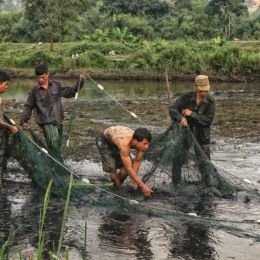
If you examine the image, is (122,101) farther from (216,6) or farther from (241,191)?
(216,6)

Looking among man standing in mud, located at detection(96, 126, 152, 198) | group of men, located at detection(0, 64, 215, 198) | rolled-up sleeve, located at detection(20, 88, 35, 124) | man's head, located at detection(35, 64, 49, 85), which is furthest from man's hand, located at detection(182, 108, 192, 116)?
rolled-up sleeve, located at detection(20, 88, 35, 124)

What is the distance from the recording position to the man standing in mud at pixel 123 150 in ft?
18.4

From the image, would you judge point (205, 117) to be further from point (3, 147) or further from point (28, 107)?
point (3, 147)

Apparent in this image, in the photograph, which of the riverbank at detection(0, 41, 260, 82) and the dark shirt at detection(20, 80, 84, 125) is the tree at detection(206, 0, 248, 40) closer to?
the riverbank at detection(0, 41, 260, 82)

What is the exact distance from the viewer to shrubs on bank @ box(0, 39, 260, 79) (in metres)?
24.8

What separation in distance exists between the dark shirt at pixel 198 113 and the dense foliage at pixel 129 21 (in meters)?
28.7

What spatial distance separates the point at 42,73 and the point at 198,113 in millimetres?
2004

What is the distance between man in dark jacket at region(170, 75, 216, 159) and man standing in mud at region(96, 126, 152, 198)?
2.64ft

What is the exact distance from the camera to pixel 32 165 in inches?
256

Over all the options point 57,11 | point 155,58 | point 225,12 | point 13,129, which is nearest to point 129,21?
point 225,12

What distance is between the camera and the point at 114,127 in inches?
243

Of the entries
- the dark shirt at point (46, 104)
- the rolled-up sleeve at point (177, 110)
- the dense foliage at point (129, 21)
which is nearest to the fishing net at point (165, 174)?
the rolled-up sleeve at point (177, 110)

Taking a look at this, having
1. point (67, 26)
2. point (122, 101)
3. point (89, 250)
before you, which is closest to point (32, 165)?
point (89, 250)

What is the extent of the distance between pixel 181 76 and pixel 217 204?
19618 mm
